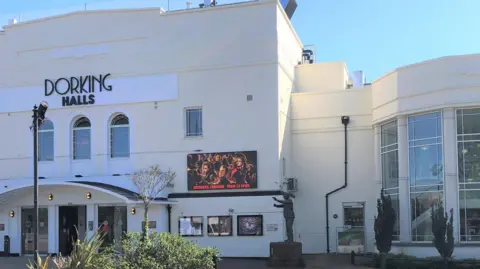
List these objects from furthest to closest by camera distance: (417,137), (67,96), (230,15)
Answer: (67,96) < (230,15) < (417,137)

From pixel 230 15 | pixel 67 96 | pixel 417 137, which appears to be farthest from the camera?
pixel 67 96

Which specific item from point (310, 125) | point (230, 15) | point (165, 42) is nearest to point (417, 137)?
point (310, 125)

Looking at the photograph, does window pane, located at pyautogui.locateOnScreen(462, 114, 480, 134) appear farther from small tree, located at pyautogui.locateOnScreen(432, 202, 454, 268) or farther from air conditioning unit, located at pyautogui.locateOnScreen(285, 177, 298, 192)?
air conditioning unit, located at pyautogui.locateOnScreen(285, 177, 298, 192)

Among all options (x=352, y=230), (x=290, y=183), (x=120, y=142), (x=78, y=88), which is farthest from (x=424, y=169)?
(x=78, y=88)

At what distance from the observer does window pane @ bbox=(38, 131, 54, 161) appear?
25891 millimetres

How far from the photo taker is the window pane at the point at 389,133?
2206 centimetres

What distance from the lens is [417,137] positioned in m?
20.7

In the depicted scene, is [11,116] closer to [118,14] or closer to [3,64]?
[3,64]

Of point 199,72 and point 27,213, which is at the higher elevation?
point 199,72

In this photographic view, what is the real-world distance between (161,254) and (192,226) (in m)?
11.8

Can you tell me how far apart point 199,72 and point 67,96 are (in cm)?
631

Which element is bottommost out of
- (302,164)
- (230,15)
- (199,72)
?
(302,164)

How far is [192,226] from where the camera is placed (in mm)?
23594

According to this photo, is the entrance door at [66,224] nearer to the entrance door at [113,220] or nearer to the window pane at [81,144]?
the entrance door at [113,220]
